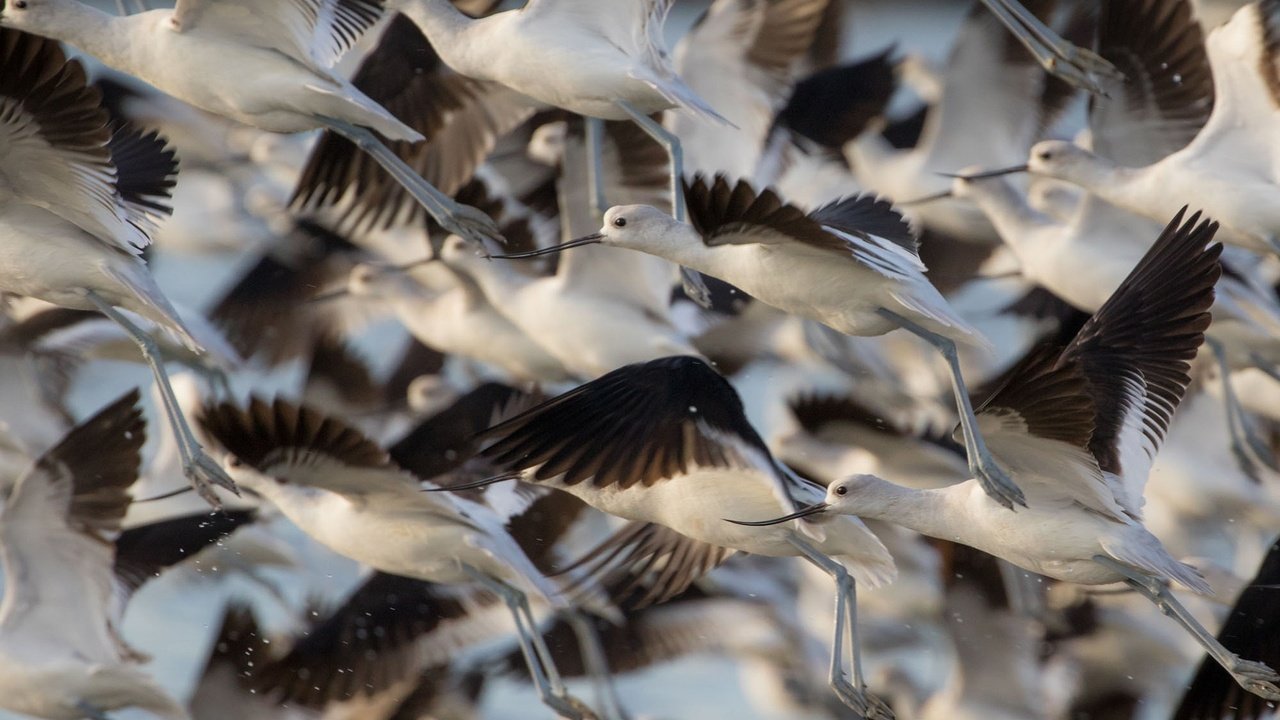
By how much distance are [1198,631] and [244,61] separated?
11.8 ft

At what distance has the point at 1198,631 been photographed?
18.5ft

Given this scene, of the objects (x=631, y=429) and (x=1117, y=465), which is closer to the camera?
(x=1117, y=465)

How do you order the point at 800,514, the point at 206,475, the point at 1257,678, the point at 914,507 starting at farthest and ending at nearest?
the point at 206,475, the point at 800,514, the point at 914,507, the point at 1257,678

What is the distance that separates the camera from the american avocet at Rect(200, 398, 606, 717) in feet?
22.4

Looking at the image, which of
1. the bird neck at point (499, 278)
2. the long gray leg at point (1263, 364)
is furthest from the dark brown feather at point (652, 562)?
the long gray leg at point (1263, 364)

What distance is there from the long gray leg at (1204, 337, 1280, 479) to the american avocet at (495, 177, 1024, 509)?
131 inches

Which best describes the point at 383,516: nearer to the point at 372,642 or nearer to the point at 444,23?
the point at 372,642

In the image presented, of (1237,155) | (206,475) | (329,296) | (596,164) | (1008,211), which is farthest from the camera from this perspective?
(329,296)

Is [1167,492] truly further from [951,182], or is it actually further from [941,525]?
[941,525]

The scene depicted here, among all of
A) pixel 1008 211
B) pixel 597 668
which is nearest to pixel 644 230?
pixel 597 668

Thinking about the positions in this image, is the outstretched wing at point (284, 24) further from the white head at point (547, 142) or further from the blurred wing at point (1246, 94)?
the blurred wing at point (1246, 94)

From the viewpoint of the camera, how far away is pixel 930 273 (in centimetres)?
1094

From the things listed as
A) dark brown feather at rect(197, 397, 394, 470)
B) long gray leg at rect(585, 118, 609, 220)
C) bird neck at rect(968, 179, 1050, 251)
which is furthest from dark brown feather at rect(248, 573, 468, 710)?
bird neck at rect(968, 179, 1050, 251)

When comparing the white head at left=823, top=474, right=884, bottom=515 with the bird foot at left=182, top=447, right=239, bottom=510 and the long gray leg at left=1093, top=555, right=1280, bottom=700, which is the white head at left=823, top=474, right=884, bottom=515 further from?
the bird foot at left=182, top=447, right=239, bottom=510
